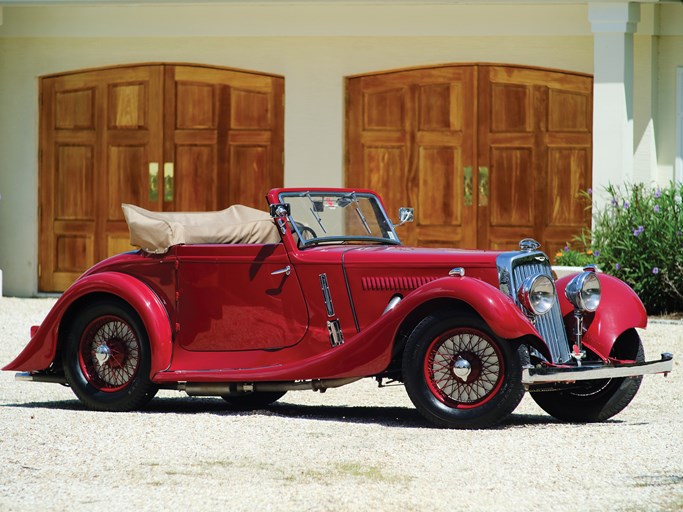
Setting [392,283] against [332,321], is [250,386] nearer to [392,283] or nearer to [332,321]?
[332,321]

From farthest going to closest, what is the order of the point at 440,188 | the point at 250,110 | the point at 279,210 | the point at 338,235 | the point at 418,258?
the point at 250,110 → the point at 440,188 → the point at 338,235 → the point at 279,210 → the point at 418,258

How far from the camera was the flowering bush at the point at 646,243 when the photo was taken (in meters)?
13.0

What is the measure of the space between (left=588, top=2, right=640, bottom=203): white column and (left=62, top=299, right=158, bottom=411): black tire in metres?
7.19

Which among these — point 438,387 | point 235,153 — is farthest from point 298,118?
point 438,387

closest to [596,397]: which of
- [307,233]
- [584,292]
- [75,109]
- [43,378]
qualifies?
[584,292]

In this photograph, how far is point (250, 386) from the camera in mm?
7715

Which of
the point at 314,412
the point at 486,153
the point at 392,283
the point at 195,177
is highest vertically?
the point at 486,153

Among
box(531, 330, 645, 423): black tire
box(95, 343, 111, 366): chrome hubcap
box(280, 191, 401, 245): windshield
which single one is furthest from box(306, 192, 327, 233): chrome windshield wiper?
box(531, 330, 645, 423): black tire

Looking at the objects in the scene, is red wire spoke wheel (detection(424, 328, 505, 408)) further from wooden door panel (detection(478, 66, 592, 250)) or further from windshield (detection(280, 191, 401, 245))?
wooden door panel (detection(478, 66, 592, 250))

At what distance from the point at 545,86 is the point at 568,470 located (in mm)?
9174

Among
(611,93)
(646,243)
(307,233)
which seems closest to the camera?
(307,233)

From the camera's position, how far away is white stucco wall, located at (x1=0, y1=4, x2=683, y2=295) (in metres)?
Answer: 14.4

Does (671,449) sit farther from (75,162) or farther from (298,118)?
(75,162)

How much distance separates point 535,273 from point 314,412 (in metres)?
1.57
